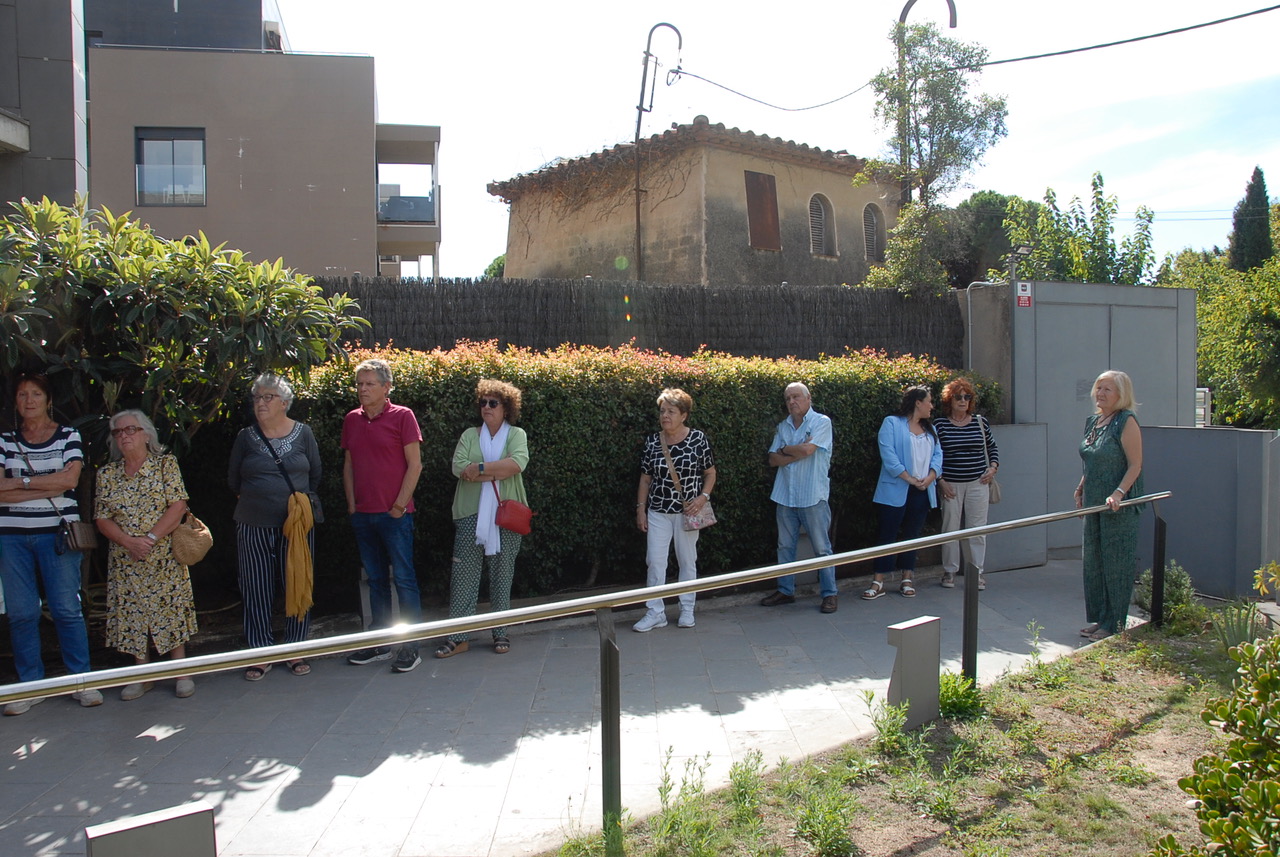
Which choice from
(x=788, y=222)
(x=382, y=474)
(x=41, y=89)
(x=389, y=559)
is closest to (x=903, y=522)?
(x=389, y=559)

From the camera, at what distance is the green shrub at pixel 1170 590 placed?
6320 millimetres

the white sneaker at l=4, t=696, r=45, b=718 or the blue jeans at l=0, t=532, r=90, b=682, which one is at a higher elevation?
the blue jeans at l=0, t=532, r=90, b=682

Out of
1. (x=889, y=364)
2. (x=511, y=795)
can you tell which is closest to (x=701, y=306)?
(x=889, y=364)

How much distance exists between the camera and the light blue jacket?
23.8 feet

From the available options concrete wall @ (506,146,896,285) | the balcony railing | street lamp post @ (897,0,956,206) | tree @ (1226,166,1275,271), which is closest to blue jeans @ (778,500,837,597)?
concrete wall @ (506,146,896,285)

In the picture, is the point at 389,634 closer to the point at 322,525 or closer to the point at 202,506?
the point at 322,525

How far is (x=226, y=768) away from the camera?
3885 millimetres

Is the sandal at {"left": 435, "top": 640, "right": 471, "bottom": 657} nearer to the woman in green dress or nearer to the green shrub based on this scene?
the woman in green dress

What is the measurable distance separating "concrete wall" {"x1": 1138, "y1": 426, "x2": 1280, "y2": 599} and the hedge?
2560 mm

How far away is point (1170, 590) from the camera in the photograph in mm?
6383

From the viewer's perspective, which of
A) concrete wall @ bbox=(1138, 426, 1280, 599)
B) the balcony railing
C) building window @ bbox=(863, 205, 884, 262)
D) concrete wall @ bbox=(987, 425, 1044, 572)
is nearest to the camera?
concrete wall @ bbox=(1138, 426, 1280, 599)

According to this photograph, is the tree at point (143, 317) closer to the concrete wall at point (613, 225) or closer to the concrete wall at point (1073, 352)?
the concrete wall at point (1073, 352)

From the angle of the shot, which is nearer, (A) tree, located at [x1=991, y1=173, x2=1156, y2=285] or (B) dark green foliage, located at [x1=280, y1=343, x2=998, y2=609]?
(B) dark green foliage, located at [x1=280, y1=343, x2=998, y2=609]

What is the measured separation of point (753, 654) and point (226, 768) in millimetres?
2875
